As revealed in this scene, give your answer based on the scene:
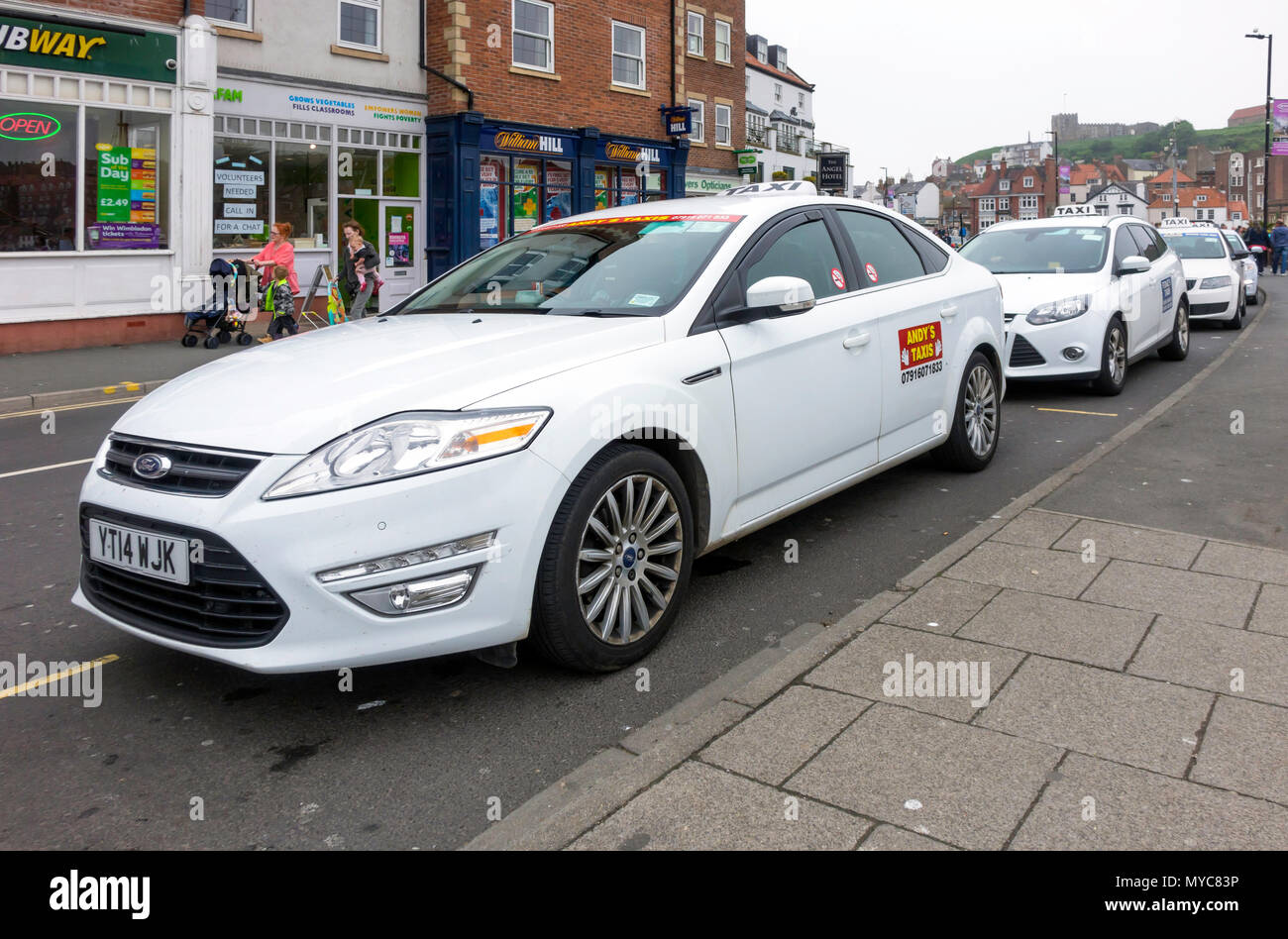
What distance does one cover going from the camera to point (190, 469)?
3.39m

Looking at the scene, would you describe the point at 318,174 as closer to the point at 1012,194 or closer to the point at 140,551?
the point at 140,551

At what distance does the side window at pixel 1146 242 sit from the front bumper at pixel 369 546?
10173 mm

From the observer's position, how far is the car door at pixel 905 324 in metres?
5.62

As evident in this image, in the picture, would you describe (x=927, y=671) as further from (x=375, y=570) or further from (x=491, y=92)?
(x=491, y=92)

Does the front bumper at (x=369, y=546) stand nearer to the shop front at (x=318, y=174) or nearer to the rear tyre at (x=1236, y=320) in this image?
the shop front at (x=318, y=174)

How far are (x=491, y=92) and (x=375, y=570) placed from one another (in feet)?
67.9

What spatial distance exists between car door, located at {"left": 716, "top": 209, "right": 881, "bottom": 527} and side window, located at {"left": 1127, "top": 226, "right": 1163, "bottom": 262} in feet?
24.8

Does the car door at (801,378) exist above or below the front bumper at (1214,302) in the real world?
below

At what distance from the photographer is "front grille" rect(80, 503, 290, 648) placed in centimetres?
323

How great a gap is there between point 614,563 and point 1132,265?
27.2 ft

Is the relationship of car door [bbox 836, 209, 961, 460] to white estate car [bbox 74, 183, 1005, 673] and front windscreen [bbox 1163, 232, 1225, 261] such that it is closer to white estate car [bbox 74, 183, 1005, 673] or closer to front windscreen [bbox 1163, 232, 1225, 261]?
white estate car [bbox 74, 183, 1005, 673]

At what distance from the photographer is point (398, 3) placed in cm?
2094

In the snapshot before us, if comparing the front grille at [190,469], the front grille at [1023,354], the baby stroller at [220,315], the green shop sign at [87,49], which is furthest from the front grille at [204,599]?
the green shop sign at [87,49]
